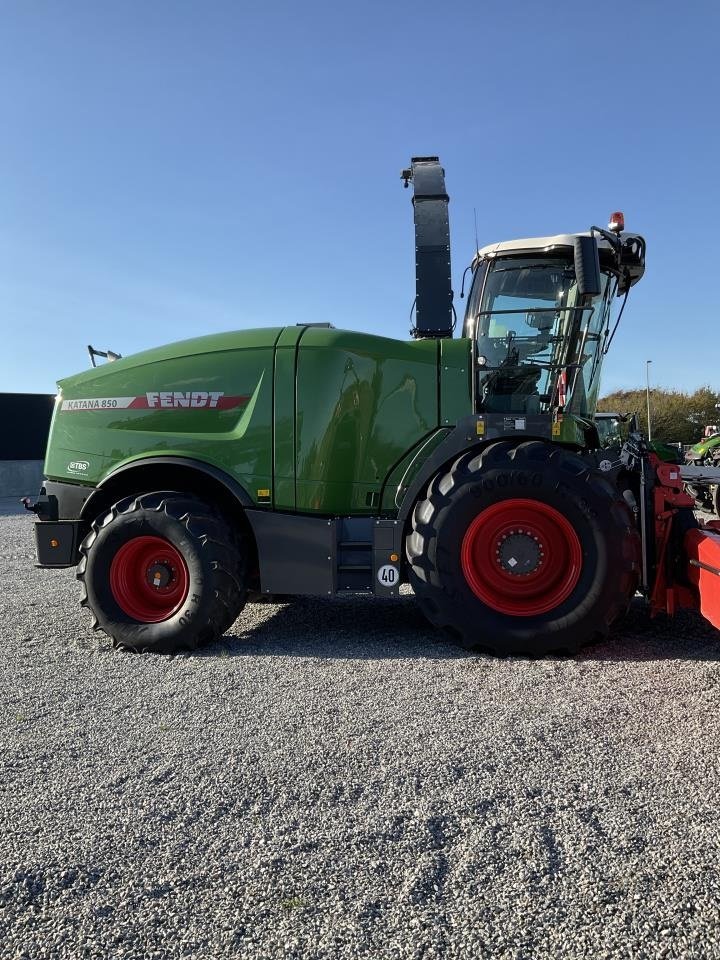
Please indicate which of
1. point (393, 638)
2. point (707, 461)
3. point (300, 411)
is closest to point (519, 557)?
point (393, 638)

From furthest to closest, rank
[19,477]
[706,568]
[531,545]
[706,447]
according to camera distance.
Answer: [19,477], [706,447], [531,545], [706,568]

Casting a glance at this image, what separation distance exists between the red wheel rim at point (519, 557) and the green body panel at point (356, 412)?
0.79 m

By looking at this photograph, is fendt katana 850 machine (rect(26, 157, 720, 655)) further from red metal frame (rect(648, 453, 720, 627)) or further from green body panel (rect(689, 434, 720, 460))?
green body panel (rect(689, 434, 720, 460))

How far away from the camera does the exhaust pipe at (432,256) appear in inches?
210

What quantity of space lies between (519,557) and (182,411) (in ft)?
8.20

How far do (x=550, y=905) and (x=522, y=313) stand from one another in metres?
3.70

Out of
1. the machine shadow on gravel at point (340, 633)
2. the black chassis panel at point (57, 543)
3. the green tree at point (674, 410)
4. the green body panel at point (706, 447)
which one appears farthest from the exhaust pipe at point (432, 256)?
the green tree at point (674, 410)

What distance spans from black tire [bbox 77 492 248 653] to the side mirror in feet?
8.91

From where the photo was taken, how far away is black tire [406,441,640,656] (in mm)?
4059

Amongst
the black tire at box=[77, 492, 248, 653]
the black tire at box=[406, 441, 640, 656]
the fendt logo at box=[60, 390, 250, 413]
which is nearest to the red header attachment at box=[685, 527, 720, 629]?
the black tire at box=[406, 441, 640, 656]

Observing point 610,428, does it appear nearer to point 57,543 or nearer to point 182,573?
point 182,573

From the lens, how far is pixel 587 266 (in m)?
3.97

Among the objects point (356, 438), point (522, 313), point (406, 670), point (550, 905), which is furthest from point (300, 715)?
point (522, 313)

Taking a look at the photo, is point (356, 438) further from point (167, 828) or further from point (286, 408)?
point (167, 828)
